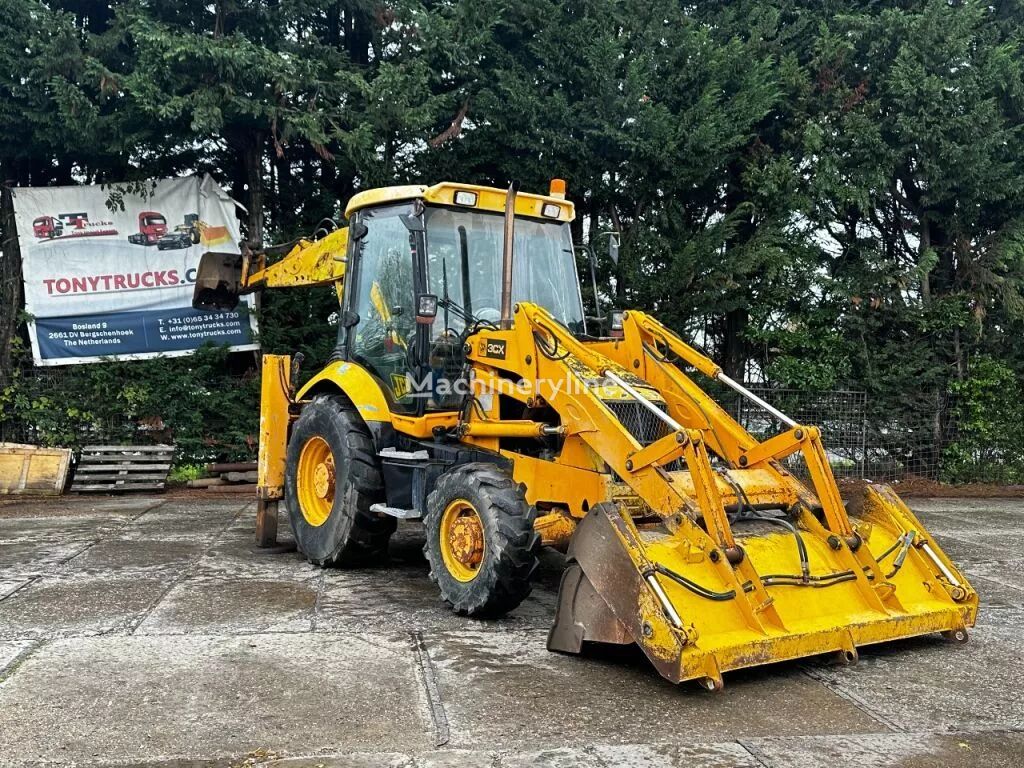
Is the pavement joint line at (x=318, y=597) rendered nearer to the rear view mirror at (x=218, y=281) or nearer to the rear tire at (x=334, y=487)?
the rear tire at (x=334, y=487)

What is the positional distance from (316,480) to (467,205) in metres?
2.42

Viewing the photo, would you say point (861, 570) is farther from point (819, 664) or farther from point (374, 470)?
point (374, 470)

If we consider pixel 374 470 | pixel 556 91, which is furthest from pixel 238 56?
pixel 374 470

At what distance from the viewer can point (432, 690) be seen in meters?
4.16

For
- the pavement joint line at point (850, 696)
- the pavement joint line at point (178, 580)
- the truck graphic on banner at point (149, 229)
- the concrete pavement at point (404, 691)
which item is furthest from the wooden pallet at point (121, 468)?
the pavement joint line at point (850, 696)

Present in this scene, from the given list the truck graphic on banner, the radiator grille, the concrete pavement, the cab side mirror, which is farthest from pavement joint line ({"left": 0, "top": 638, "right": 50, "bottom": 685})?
the truck graphic on banner

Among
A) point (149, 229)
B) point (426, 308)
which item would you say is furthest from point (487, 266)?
point (149, 229)

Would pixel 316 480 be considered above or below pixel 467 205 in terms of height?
below

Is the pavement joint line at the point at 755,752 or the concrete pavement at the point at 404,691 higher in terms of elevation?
the concrete pavement at the point at 404,691

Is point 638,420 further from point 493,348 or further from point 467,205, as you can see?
point 467,205

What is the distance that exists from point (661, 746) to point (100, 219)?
10.5m

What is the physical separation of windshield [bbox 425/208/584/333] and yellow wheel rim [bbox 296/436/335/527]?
1636 millimetres

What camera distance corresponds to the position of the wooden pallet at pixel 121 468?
11.3 m

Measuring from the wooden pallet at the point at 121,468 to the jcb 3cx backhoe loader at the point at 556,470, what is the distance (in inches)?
178
